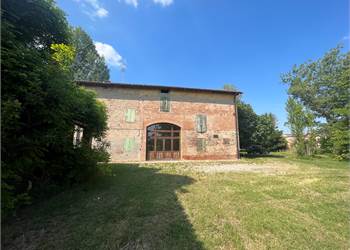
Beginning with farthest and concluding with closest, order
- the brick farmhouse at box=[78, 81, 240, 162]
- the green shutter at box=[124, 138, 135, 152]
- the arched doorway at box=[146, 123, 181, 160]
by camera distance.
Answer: the arched doorway at box=[146, 123, 181, 160]
the brick farmhouse at box=[78, 81, 240, 162]
the green shutter at box=[124, 138, 135, 152]

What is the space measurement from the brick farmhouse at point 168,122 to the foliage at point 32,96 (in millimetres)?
8455

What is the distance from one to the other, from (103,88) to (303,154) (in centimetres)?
1841

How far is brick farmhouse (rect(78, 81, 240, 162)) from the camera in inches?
516

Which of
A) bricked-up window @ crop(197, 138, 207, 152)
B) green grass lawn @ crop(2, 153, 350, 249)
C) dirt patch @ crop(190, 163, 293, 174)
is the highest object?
bricked-up window @ crop(197, 138, 207, 152)

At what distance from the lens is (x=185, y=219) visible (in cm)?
340

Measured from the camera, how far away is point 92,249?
2.51 m

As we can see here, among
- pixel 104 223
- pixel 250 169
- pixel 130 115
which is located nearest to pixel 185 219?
pixel 104 223

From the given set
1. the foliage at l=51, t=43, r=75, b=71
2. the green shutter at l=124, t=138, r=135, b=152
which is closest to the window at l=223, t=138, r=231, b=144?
the green shutter at l=124, t=138, r=135, b=152

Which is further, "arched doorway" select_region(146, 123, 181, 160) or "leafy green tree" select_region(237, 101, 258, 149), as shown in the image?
"leafy green tree" select_region(237, 101, 258, 149)

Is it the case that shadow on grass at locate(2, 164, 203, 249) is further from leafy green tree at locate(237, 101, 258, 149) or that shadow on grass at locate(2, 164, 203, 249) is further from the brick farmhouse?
leafy green tree at locate(237, 101, 258, 149)

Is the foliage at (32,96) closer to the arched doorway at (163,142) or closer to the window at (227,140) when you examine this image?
the arched doorway at (163,142)

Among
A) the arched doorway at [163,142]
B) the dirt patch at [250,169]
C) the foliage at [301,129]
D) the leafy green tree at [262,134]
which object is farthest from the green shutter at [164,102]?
the foliage at [301,129]

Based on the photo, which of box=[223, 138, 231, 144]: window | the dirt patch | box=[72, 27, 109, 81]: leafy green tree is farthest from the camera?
box=[72, 27, 109, 81]: leafy green tree

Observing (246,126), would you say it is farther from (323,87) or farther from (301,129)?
(323,87)
